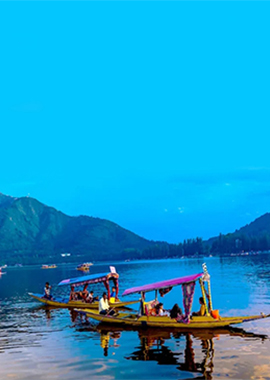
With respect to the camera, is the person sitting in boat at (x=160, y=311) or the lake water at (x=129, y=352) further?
the person sitting in boat at (x=160, y=311)

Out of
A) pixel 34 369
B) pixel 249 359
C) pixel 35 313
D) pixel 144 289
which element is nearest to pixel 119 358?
pixel 34 369

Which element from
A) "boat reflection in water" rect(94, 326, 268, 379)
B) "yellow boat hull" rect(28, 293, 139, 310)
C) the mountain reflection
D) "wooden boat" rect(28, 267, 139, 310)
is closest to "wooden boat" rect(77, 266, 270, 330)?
"boat reflection in water" rect(94, 326, 268, 379)

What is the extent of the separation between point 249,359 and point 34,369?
12892 mm

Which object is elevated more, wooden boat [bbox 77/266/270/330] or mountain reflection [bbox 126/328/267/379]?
wooden boat [bbox 77/266/270/330]

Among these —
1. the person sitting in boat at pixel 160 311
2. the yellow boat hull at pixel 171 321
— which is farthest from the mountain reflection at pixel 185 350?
the person sitting in boat at pixel 160 311

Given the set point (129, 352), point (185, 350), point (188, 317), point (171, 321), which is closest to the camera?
point (185, 350)

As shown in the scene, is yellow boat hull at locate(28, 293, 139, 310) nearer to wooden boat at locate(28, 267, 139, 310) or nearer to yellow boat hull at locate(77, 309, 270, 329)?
wooden boat at locate(28, 267, 139, 310)

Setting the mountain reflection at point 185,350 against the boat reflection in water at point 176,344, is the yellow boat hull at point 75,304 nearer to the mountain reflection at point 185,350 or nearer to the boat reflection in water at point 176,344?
the boat reflection in water at point 176,344

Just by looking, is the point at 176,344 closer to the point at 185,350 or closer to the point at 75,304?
the point at 185,350

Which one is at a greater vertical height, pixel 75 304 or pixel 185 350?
pixel 75 304

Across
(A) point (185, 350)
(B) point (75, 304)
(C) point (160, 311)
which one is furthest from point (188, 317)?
(B) point (75, 304)

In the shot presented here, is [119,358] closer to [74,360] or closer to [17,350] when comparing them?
[74,360]

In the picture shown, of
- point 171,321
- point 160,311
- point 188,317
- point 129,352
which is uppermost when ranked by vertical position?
point 160,311

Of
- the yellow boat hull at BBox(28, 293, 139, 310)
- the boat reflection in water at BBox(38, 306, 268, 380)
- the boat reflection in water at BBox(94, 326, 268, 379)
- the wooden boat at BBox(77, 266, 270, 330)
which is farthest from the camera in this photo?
the yellow boat hull at BBox(28, 293, 139, 310)
